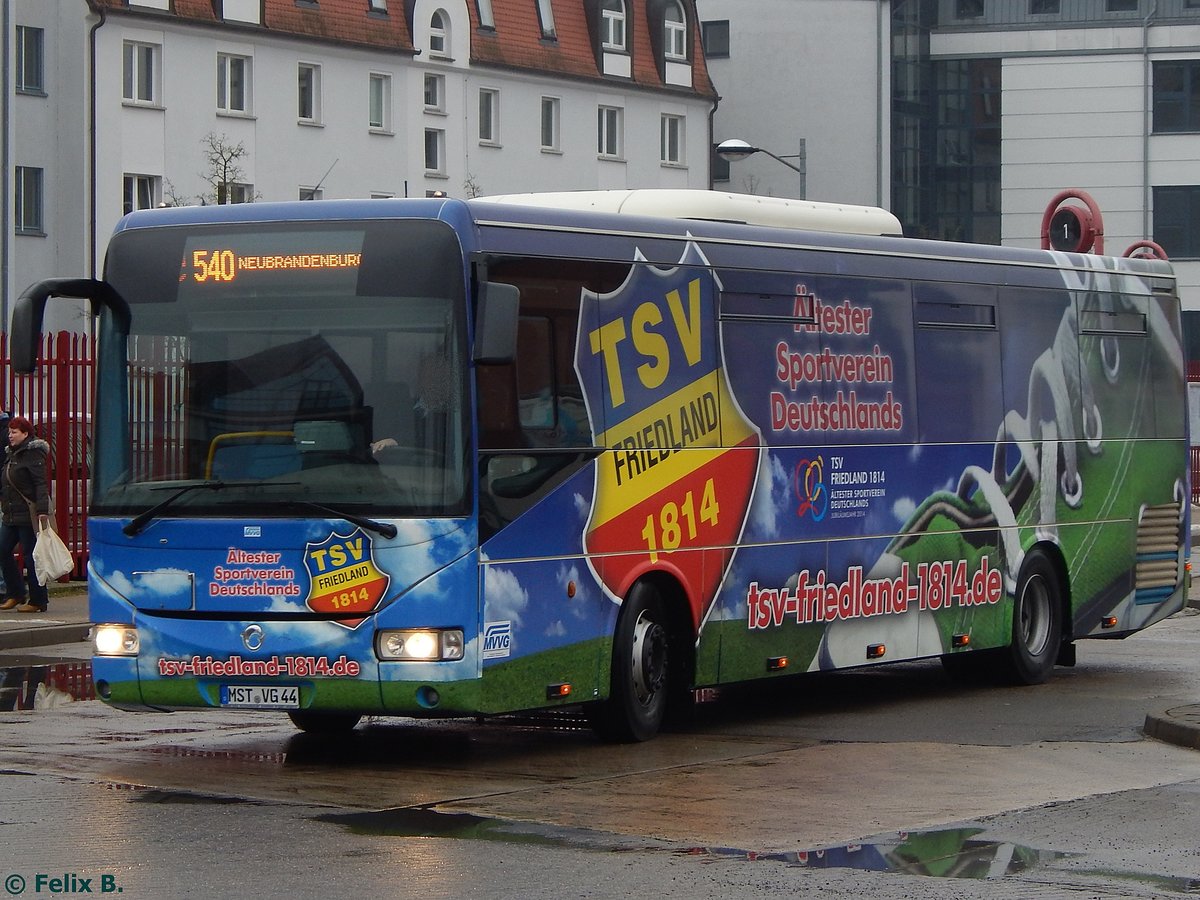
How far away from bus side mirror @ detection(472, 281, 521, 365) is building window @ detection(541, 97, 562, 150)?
62127 mm

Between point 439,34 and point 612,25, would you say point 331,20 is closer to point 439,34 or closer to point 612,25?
point 439,34

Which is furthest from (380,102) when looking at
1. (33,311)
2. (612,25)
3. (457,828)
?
(457,828)

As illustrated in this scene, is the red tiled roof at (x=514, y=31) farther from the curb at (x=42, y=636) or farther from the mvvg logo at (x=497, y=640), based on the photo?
the mvvg logo at (x=497, y=640)

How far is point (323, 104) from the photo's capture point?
65188mm

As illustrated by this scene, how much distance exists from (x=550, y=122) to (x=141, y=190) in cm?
1717

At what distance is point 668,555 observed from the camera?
43.9ft

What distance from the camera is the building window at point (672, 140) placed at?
7725 cm

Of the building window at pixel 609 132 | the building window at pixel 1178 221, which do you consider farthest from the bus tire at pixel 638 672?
the building window at pixel 1178 221

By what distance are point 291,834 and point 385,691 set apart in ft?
6.81

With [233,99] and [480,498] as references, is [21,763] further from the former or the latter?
[233,99]

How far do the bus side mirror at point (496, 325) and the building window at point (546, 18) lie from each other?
204ft

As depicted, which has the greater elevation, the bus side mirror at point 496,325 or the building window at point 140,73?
the building window at point 140,73

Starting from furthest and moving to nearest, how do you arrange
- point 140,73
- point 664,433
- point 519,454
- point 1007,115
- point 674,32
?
point 1007,115 → point 674,32 → point 140,73 → point 664,433 → point 519,454

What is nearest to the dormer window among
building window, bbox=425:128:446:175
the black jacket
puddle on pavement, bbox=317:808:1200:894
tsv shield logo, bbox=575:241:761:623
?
building window, bbox=425:128:446:175
